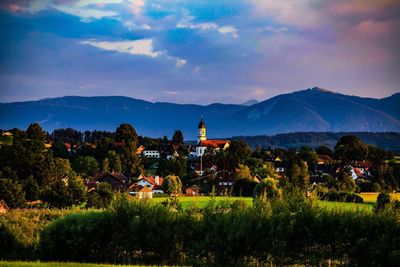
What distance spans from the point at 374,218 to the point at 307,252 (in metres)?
2.25

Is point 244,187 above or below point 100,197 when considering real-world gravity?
above

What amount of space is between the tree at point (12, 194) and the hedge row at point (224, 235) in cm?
4017

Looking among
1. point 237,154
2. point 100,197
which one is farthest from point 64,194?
point 237,154

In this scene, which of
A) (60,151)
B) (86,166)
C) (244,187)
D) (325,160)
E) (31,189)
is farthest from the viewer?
(325,160)

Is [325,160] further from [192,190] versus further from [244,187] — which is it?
[192,190]

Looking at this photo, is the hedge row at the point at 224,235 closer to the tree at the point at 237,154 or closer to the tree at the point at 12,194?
the tree at the point at 12,194

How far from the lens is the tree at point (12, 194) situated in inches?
2131

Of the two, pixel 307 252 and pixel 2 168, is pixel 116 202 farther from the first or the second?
pixel 2 168

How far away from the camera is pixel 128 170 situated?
9838 cm

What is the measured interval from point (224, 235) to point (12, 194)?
1723 inches

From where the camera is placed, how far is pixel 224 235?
1608 cm

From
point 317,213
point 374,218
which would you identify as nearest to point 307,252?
point 317,213

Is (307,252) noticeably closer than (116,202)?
Yes

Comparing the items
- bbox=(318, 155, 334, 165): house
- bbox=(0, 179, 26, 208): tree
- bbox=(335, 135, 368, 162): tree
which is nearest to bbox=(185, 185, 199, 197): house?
bbox=(0, 179, 26, 208): tree
